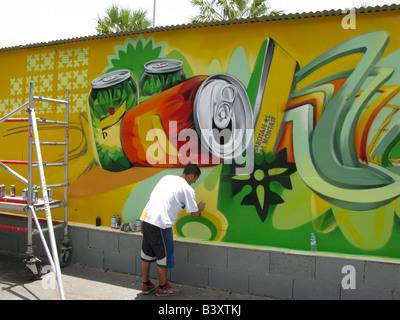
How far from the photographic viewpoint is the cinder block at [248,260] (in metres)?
4.69

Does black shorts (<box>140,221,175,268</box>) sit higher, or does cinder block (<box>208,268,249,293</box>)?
black shorts (<box>140,221,175,268</box>)

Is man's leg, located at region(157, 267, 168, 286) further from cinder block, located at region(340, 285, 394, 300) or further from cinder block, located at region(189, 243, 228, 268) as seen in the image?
cinder block, located at region(340, 285, 394, 300)

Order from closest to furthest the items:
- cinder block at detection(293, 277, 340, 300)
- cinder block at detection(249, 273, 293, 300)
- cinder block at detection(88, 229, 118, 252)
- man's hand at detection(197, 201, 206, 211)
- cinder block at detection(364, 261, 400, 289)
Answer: cinder block at detection(364, 261, 400, 289) → cinder block at detection(293, 277, 340, 300) → cinder block at detection(249, 273, 293, 300) → man's hand at detection(197, 201, 206, 211) → cinder block at detection(88, 229, 118, 252)

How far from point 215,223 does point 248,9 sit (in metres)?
12.5

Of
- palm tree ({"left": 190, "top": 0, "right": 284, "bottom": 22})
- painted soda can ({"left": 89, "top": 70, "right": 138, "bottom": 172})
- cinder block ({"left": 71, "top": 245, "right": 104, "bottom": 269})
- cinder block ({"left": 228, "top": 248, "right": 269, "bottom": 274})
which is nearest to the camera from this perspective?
cinder block ({"left": 228, "top": 248, "right": 269, "bottom": 274})

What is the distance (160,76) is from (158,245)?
2.62 m

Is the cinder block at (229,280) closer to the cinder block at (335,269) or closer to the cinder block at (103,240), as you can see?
the cinder block at (335,269)

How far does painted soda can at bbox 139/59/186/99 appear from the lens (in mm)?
5430

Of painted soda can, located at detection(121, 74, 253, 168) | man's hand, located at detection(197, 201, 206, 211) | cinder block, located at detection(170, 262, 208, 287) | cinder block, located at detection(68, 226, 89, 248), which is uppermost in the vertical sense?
painted soda can, located at detection(121, 74, 253, 168)

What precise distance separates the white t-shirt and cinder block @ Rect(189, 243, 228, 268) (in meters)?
0.67

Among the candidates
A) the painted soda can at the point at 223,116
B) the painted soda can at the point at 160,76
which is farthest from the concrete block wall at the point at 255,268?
the painted soda can at the point at 160,76

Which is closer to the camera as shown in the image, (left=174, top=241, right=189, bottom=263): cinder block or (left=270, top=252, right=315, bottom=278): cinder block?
(left=270, top=252, right=315, bottom=278): cinder block

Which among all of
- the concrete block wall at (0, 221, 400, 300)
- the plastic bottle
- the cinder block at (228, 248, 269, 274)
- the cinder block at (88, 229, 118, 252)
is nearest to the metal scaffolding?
the cinder block at (88, 229, 118, 252)
